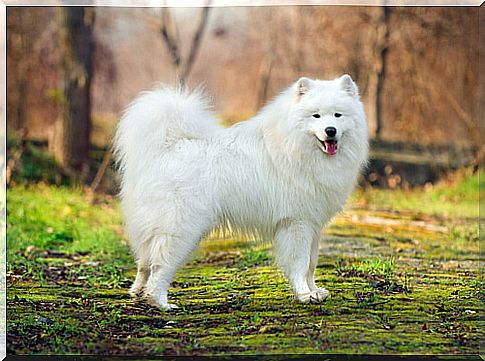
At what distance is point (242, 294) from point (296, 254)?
0.71 meters

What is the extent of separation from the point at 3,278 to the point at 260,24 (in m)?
7.57

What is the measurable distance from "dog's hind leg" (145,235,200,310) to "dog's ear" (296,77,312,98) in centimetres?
122

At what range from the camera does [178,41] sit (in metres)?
10.7

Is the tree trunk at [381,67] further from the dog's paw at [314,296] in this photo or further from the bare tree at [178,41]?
the dog's paw at [314,296]

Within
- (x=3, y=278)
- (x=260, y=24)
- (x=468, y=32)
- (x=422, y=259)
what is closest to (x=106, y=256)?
(x=3, y=278)

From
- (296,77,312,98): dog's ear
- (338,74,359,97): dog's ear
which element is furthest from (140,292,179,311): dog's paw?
(338,74,359,97): dog's ear

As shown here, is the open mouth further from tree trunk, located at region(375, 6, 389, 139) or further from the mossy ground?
tree trunk, located at region(375, 6, 389, 139)

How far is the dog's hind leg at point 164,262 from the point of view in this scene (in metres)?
4.30

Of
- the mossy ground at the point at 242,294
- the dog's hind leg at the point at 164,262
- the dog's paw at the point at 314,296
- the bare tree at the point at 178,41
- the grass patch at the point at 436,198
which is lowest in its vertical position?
the grass patch at the point at 436,198

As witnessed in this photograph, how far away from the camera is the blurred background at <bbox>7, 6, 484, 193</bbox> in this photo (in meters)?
10.6

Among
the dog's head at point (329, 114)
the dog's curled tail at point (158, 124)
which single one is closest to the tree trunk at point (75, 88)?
the dog's curled tail at point (158, 124)

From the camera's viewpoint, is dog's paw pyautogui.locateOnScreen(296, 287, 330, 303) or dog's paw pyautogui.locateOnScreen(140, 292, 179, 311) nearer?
dog's paw pyautogui.locateOnScreen(140, 292, 179, 311)

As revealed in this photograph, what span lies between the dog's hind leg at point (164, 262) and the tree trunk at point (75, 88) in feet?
19.8

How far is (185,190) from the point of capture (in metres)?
4.32
